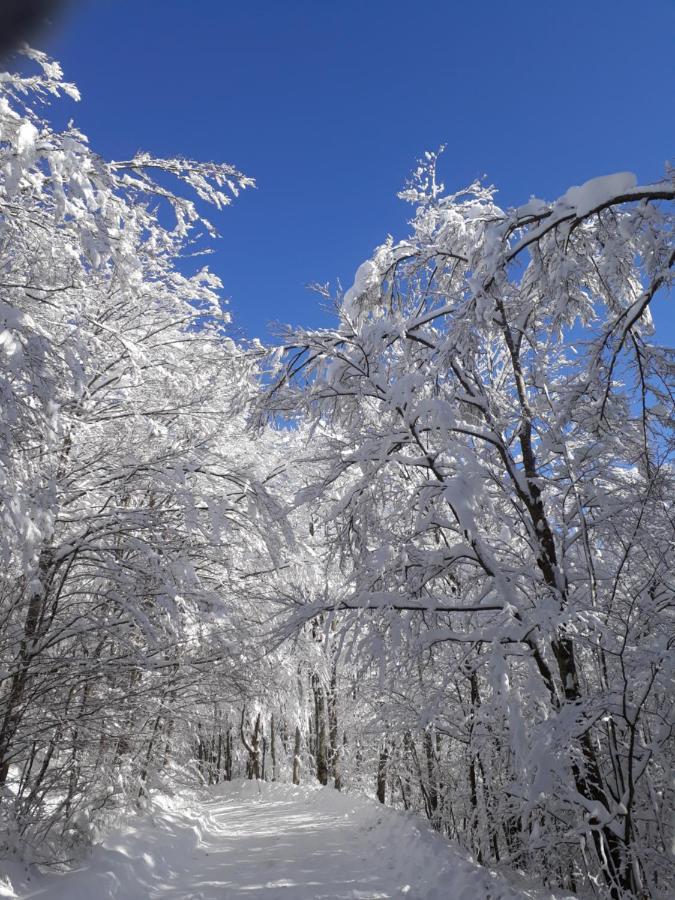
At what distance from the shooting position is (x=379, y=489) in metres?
5.38

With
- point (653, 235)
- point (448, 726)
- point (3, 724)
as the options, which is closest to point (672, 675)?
point (653, 235)

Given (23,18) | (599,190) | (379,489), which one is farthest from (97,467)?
(599,190)

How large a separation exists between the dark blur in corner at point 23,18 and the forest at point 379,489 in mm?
1177

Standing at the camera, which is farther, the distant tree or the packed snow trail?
the packed snow trail

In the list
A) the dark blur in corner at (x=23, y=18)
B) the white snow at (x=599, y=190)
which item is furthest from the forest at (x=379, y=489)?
the dark blur in corner at (x=23, y=18)

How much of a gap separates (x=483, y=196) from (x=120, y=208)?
415 cm

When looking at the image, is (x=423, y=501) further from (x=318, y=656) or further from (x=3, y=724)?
(x=318, y=656)

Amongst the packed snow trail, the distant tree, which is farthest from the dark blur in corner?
the packed snow trail

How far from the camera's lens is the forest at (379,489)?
356 centimetres

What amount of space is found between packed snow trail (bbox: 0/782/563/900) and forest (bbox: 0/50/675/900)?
1.81ft

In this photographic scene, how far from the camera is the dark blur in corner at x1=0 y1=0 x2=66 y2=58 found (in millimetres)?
2008

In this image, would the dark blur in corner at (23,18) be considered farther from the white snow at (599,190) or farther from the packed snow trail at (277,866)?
the packed snow trail at (277,866)

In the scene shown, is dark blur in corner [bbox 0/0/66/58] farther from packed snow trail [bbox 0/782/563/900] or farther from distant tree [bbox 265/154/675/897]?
packed snow trail [bbox 0/782/563/900]

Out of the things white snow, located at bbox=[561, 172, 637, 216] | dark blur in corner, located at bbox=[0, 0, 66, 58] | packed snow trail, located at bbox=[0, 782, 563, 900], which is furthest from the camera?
packed snow trail, located at bbox=[0, 782, 563, 900]
